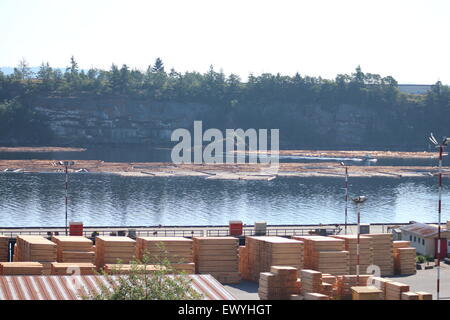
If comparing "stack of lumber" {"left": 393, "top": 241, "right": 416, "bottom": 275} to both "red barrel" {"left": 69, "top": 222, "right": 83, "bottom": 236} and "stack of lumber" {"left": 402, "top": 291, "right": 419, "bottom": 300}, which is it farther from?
"red barrel" {"left": 69, "top": 222, "right": 83, "bottom": 236}

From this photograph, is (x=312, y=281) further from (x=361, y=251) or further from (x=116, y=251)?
(x=116, y=251)

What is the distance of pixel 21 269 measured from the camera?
37844 mm

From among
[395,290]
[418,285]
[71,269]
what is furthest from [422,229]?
[71,269]

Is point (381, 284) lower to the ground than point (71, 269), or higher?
lower

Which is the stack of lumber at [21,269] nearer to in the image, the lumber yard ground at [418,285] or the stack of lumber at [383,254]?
the lumber yard ground at [418,285]

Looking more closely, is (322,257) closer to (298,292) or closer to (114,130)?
(298,292)

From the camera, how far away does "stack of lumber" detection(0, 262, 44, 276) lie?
37303 millimetres

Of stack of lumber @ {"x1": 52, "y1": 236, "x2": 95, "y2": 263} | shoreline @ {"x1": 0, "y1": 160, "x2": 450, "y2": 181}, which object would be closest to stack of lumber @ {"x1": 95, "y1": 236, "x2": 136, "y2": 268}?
stack of lumber @ {"x1": 52, "y1": 236, "x2": 95, "y2": 263}

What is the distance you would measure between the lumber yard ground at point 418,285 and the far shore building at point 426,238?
3.49 m

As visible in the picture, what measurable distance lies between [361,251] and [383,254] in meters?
1.47

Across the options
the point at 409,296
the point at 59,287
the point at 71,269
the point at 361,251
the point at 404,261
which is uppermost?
the point at 59,287

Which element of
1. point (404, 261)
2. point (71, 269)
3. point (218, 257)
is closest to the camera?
point (71, 269)

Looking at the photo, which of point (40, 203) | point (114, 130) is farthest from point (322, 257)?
point (114, 130)

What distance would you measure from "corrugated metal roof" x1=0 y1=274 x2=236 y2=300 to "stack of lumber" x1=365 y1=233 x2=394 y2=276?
43.5ft
